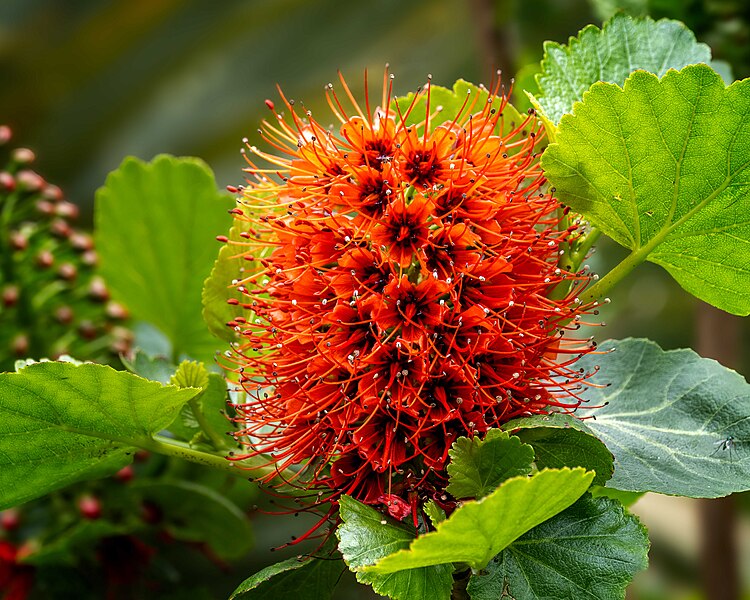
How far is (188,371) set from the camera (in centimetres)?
55

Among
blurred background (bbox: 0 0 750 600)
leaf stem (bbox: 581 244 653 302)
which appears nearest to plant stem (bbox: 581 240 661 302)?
leaf stem (bbox: 581 244 653 302)

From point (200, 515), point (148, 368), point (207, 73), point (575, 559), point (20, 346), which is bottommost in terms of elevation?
point (575, 559)

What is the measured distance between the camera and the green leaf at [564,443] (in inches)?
18.7

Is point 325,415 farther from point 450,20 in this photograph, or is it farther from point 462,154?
point 450,20

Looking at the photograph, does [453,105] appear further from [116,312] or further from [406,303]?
[116,312]

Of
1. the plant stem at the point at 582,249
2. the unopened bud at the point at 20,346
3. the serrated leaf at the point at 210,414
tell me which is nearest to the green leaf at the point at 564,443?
the plant stem at the point at 582,249

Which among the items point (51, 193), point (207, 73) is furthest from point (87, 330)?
point (207, 73)

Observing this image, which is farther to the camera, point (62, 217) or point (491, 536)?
point (62, 217)

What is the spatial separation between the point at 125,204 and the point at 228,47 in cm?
104

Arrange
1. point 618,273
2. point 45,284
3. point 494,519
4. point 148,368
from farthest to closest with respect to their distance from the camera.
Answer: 1. point 45,284
2. point 148,368
3. point 618,273
4. point 494,519

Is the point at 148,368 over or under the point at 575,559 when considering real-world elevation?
over

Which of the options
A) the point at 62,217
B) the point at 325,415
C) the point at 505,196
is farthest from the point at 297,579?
the point at 62,217

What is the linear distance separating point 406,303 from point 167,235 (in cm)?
41

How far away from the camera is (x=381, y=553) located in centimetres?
45
